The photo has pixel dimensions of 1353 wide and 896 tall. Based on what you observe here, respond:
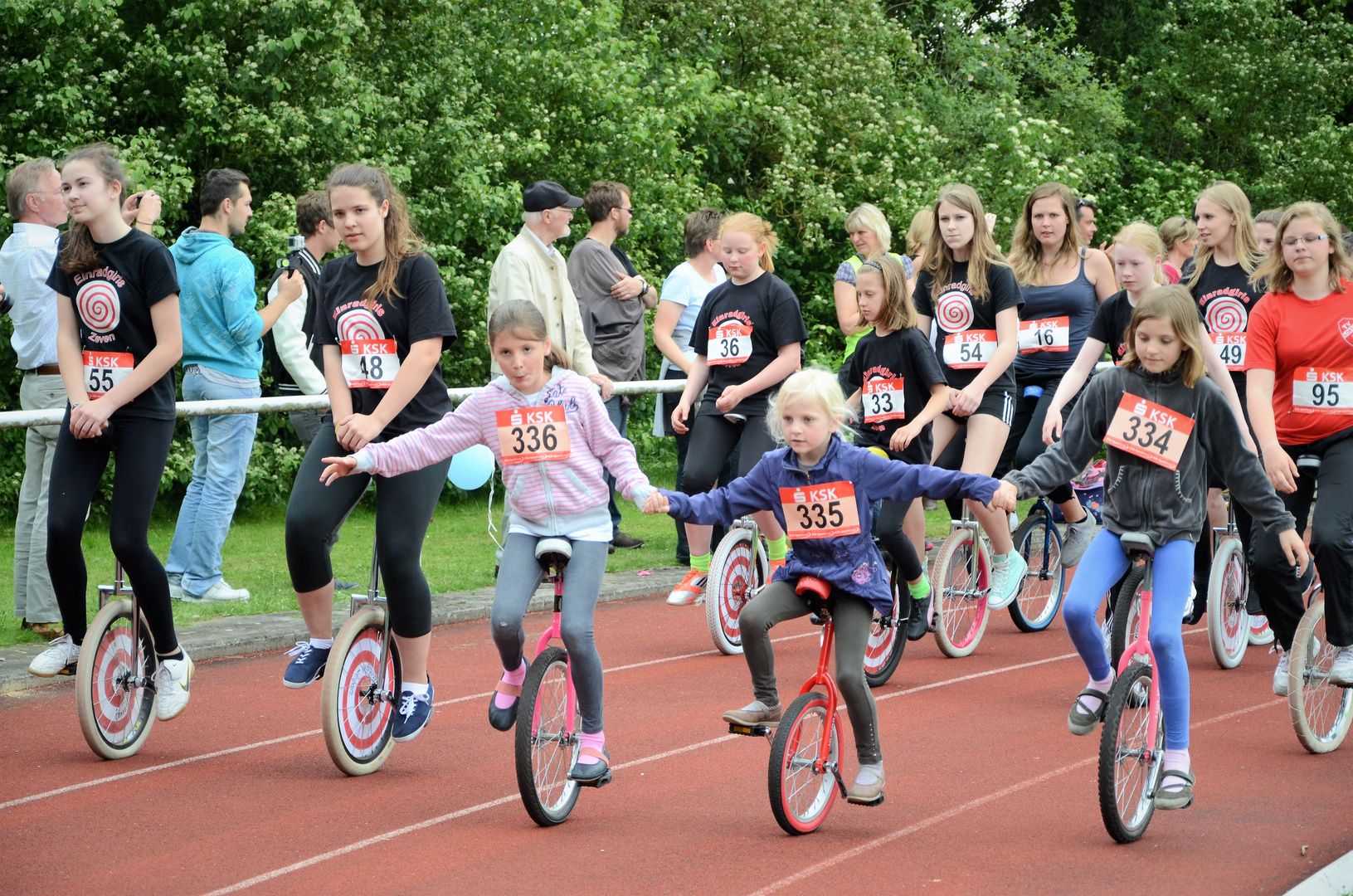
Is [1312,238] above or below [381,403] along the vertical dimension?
above

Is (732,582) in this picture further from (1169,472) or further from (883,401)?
(1169,472)

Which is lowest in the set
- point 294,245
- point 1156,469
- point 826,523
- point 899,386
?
point 826,523

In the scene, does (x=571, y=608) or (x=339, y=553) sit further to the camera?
(x=339, y=553)

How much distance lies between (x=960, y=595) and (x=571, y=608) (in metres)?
3.65

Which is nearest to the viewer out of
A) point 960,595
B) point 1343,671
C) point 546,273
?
point 1343,671

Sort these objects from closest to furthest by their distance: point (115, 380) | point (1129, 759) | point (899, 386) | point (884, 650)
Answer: point (1129, 759) < point (115, 380) < point (884, 650) < point (899, 386)

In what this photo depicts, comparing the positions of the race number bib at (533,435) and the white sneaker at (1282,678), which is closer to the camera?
the race number bib at (533,435)

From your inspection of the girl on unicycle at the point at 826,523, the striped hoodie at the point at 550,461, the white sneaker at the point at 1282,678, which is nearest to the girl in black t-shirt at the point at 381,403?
the striped hoodie at the point at 550,461

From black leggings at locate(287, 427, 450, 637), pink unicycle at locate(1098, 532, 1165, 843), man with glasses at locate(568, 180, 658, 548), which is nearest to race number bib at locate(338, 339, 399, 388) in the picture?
black leggings at locate(287, 427, 450, 637)

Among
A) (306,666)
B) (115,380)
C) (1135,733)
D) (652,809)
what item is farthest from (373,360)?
(1135,733)

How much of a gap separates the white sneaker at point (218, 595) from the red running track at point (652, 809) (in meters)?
1.78

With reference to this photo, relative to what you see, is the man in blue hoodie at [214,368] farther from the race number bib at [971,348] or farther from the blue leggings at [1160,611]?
the blue leggings at [1160,611]

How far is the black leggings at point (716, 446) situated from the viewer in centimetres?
873

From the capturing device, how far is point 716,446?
348 inches
